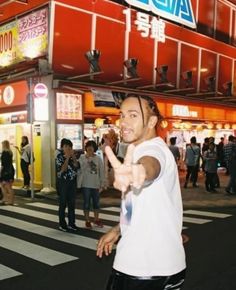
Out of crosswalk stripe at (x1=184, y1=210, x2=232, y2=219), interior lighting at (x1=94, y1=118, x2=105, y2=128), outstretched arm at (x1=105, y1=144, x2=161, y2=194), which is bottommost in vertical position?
crosswalk stripe at (x1=184, y1=210, x2=232, y2=219)

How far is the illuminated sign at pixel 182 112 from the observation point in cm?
2030

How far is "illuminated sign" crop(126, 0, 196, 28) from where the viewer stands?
60.5ft

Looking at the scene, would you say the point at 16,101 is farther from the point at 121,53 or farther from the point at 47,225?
the point at 47,225

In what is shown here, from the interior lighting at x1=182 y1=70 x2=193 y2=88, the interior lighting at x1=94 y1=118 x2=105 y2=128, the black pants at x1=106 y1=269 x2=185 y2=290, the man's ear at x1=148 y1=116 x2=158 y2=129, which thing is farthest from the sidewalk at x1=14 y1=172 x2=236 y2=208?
the man's ear at x1=148 y1=116 x2=158 y2=129

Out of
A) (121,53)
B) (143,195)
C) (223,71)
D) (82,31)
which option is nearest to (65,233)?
(143,195)

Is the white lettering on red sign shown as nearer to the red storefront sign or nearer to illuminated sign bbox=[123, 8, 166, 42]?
the red storefront sign

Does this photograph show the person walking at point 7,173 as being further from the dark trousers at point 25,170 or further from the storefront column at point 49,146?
the dark trousers at point 25,170

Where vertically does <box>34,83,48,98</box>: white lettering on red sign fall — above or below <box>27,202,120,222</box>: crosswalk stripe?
above

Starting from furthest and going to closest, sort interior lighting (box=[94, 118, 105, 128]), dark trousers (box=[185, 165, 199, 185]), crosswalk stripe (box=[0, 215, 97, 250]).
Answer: interior lighting (box=[94, 118, 105, 128])
dark trousers (box=[185, 165, 199, 185])
crosswalk stripe (box=[0, 215, 97, 250])

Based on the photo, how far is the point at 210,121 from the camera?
22.9 meters

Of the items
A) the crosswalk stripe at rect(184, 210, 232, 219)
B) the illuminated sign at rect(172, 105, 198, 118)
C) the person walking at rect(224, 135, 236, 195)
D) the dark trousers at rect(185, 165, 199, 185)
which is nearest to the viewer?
the crosswalk stripe at rect(184, 210, 232, 219)

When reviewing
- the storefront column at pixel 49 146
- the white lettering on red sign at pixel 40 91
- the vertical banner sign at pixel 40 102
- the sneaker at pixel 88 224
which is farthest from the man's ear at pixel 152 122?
the storefront column at pixel 49 146

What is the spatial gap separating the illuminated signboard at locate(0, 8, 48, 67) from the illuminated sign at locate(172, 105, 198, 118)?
7334 mm

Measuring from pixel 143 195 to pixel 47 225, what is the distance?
7.24 metres
